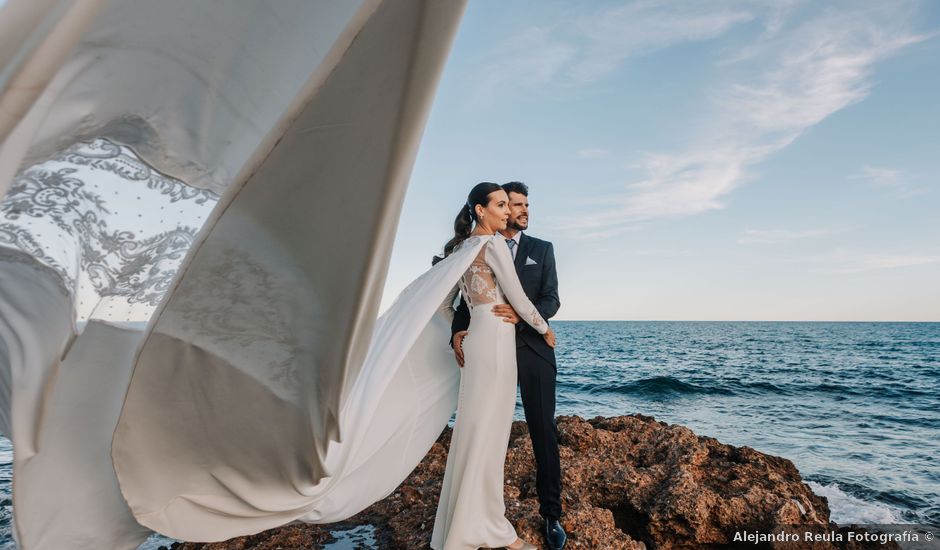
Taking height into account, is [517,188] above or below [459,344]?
above

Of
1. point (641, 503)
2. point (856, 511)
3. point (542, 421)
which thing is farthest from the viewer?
point (856, 511)

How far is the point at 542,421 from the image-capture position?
3848mm

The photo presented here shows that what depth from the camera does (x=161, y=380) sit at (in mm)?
2186

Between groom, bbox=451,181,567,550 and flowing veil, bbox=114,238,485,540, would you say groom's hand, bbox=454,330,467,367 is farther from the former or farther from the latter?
flowing veil, bbox=114,238,485,540

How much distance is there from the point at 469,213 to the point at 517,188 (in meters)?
0.48

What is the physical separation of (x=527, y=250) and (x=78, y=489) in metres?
3.14

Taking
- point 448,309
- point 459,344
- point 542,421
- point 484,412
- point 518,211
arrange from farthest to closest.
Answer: point 448,309 < point 518,211 < point 459,344 < point 542,421 < point 484,412

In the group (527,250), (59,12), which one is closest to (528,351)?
(527,250)

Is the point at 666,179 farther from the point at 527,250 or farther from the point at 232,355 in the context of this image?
the point at 232,355

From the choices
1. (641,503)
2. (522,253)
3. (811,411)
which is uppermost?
(522,253)

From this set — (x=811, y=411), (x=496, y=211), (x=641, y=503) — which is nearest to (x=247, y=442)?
(x=496, y=211)

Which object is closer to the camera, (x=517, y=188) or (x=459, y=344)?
(x=459, y=344)

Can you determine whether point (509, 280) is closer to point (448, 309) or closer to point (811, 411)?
point (448, 309)

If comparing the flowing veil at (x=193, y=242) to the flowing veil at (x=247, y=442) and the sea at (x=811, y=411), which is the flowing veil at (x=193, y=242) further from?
the sea at (x=811, y=411)
